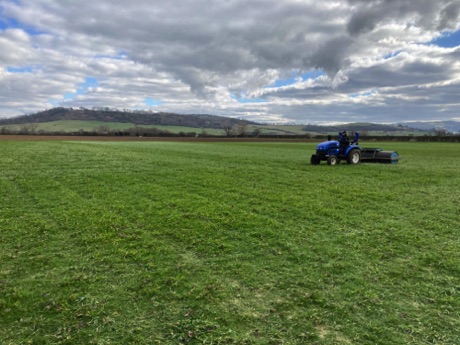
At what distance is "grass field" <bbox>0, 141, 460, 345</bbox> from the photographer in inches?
164

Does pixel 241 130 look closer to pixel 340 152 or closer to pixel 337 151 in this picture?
pixel 340 152

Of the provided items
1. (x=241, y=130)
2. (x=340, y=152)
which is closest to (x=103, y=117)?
(x=241, y=130)

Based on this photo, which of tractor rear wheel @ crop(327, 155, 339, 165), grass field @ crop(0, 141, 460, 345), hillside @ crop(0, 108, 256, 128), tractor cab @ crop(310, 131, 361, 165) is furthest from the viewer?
hillside @ crop(0, 108, 256, 128)

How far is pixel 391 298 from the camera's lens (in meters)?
4.94

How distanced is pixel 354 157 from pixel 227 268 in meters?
19.9

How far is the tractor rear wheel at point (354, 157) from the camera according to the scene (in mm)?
23188

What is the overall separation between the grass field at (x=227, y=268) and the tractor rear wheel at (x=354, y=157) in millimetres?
11283

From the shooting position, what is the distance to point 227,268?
19.4 ft

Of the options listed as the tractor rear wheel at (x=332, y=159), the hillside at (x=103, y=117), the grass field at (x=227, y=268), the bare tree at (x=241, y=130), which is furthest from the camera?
the hillside at (x=103, y=117)

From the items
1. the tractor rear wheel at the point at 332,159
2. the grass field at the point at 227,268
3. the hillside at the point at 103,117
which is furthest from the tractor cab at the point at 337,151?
the hillside at the point at 103,117

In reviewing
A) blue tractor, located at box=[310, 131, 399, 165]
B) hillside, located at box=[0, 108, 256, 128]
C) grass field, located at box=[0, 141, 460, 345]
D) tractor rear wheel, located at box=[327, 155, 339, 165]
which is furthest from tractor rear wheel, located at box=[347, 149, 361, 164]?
hillside, located at box=[0, 108, 256, 128]

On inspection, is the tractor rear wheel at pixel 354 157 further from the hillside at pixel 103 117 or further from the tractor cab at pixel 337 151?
the hillside at pixel 103 117

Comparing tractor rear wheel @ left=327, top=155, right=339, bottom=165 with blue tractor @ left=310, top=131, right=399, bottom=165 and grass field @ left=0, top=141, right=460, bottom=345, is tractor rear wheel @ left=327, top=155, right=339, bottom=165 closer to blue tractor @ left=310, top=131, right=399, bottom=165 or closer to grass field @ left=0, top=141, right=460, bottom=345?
blue tractor @ left=310, top=131, right=399, bottom=165

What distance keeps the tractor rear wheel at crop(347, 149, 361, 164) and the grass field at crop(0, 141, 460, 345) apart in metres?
11.3
